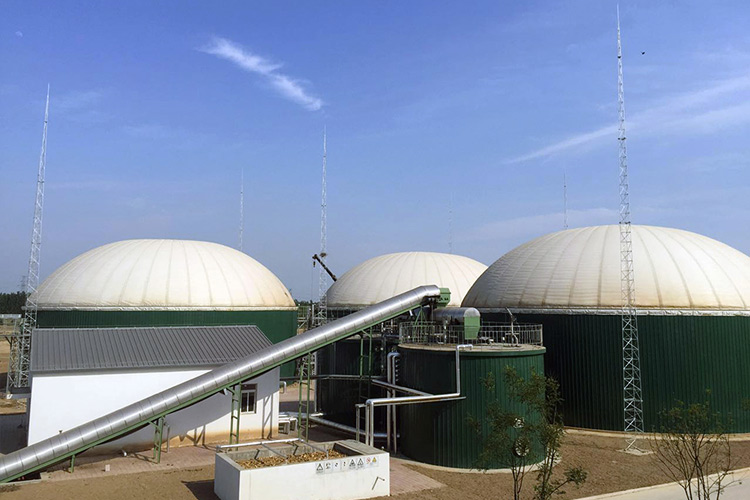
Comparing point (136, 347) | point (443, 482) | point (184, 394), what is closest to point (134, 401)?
point (136, 347)

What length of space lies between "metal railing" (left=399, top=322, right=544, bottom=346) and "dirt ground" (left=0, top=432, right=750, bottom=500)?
6465mm

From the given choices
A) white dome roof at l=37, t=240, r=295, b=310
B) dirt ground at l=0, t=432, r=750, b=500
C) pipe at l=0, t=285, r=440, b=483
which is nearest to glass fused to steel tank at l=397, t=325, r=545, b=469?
dirt ground at l=0, t=432, r=750, b=500

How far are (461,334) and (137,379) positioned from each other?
16.1 metres


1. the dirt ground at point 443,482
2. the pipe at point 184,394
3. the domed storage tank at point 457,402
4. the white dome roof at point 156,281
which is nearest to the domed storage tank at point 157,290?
the white dome roof at point 156,281

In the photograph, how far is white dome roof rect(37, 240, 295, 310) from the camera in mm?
40719

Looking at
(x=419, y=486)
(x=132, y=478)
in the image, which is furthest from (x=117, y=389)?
(x=419, y=486)

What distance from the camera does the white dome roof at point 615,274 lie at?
30.6 meters

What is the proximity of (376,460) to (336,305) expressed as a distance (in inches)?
1205

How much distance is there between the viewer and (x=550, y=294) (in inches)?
1273

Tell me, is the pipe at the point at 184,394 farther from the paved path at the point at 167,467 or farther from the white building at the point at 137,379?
the white building at the point at 137,379

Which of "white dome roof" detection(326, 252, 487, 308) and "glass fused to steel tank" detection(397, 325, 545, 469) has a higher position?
"white dome roof" detection(326, 252, 487, 308)

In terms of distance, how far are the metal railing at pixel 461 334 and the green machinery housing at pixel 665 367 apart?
2854 mm

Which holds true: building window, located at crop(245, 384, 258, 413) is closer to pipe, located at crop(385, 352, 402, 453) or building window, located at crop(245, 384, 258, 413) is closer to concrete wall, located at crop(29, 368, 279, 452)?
concrete wall, located at crop(29, 368, 279, 452)

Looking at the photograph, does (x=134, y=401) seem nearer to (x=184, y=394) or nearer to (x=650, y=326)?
(x=184, y=394)
